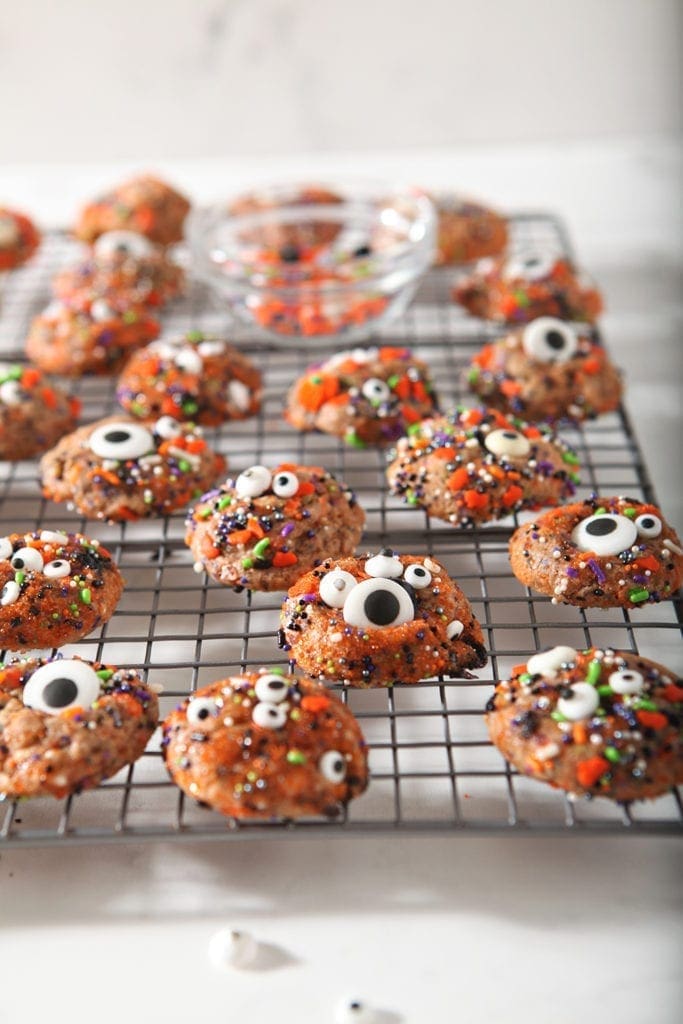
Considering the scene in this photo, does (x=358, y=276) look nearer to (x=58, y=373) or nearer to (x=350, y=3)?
(x=58, y=373)

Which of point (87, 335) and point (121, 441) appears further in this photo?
point (87, 335)

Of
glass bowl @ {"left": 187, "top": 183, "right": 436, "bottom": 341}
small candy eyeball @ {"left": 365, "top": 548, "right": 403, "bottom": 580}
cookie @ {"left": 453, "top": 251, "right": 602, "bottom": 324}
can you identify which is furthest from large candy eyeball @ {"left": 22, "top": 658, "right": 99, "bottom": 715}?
cookie @ {"left": 453, "top": 251, "right": 602, "bottom": 324}

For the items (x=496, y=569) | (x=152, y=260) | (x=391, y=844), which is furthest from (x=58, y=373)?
(x=391, y=844)

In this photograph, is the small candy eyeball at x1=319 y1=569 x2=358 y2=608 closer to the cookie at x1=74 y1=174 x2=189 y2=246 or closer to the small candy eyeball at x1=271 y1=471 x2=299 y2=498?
the small candy eyeball at x1=271 y1=471 x2=299 y2=498

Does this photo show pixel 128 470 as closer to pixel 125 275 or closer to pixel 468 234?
pixel 125 275

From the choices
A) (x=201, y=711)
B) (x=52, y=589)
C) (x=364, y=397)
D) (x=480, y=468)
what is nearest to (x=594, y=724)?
(x=201, y=711)

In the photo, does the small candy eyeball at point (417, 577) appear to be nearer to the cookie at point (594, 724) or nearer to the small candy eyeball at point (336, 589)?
the small candy eyeball at point (336, 589)
